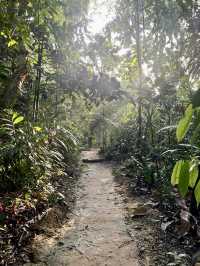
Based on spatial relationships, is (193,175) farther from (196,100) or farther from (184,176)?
(196,100)

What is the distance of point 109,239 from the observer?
4.41 m

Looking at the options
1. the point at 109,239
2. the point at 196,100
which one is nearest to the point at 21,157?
the point at 109,239

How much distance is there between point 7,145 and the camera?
4922 millimetres

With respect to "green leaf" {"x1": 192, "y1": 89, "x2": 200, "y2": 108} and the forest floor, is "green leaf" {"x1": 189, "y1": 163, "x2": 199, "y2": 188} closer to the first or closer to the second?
"green leaf" {"x1": 192, "y1": 89, "x2": 200, "y2": 108}

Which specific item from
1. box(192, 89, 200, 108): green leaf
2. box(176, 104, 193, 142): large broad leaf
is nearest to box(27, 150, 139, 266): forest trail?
box(176, 104, 193, 142): large broad leaf

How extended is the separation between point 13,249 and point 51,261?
0.48m

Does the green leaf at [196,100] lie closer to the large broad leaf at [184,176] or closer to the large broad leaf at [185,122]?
the large broad leaf at [185,122]

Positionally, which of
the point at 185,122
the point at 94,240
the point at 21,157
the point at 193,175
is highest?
the point at 185,122

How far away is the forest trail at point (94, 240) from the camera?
3787mm

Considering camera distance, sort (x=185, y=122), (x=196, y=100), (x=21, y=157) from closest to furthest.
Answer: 1. (x=196, y=100)
2. (x=185, y=122)
3. (x=21, y=157)

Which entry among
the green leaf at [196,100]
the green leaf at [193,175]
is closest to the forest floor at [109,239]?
the green leaf at [193,175]

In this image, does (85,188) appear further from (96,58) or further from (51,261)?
(96,58)

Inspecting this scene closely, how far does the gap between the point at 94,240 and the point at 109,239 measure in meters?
0.21

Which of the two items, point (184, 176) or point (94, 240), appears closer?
point (184, 176)
